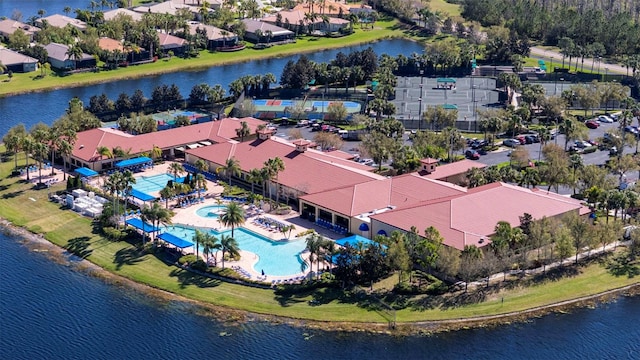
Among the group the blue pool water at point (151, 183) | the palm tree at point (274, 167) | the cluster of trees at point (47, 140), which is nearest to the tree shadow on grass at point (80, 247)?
the blue pool water at point (151, 183)

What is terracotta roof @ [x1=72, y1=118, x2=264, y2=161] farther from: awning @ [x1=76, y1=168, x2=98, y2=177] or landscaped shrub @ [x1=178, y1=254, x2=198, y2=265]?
landscaped shrub @ [x1=178, y1=254, x2=198, y2=265]

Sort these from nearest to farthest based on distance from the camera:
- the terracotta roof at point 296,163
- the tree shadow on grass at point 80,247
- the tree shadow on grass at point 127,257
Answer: the tree shadow on grass at point 127,257, the tree shadow on grass at point 80,247, the terracotta roof at point 296,163

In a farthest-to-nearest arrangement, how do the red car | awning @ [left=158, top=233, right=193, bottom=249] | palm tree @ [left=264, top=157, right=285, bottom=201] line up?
1. the red car
2. palm tree @ [left=264, top=157, right=285, bottom=201]
3. awning @ [left=158, top=233, right=193, bottom=249]

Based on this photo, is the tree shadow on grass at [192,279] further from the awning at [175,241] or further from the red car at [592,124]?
the red car at [592,124]

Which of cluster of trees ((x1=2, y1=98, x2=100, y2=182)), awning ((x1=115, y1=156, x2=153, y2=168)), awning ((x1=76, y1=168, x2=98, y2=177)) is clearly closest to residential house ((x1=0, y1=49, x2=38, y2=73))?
cluster of trees ((x1=2, y1=98, x2=100, y2=182))

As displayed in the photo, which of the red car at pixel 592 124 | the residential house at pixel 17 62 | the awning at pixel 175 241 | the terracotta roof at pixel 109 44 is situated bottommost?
the awning at pixel 175 241

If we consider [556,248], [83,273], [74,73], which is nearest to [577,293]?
[556,248]

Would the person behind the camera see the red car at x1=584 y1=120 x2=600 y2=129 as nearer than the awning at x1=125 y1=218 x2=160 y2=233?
No
